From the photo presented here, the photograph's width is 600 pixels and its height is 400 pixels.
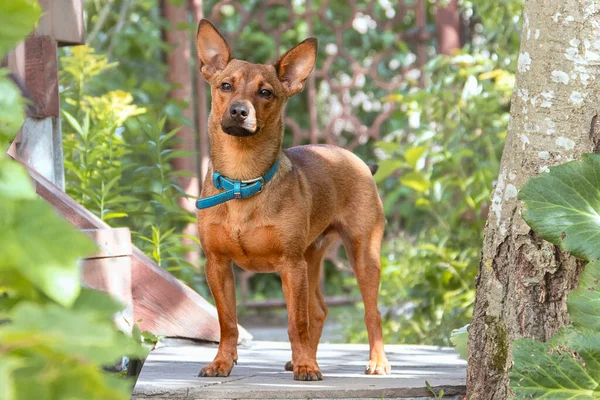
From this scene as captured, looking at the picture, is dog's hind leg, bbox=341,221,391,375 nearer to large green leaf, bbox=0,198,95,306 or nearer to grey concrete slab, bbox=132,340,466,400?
grey concrete slab, bbox=132,340,466,400

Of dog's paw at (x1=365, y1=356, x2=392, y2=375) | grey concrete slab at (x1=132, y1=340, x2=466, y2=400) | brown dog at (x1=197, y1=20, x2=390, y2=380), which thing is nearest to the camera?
grey concrete slab at (x1=132, y1=340, x2=466, y2=400)

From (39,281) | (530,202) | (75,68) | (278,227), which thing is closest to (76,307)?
(39,281)

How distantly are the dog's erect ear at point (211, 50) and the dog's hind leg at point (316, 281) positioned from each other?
0.94 meters

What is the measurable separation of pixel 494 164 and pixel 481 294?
3.37 meters

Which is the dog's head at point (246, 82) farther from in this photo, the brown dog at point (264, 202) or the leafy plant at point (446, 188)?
the leafy plant at point (446, 188)

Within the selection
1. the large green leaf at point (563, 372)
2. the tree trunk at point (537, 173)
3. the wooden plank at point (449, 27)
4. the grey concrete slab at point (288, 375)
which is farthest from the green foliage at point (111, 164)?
the wooden plank at point (449, 27)

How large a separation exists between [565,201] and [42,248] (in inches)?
87.1

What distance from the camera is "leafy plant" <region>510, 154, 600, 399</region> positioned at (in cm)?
260

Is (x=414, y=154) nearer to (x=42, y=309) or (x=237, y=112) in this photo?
(x=237, y=112)

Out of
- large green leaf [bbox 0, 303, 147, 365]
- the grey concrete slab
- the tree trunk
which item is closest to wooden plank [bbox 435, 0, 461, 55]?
the grey concrete slab

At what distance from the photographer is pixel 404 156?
21.4 ft

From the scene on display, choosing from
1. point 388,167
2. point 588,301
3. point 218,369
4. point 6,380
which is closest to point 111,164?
point 218,369

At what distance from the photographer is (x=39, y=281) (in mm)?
904

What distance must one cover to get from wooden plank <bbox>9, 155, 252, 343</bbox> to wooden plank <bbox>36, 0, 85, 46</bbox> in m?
0.77
